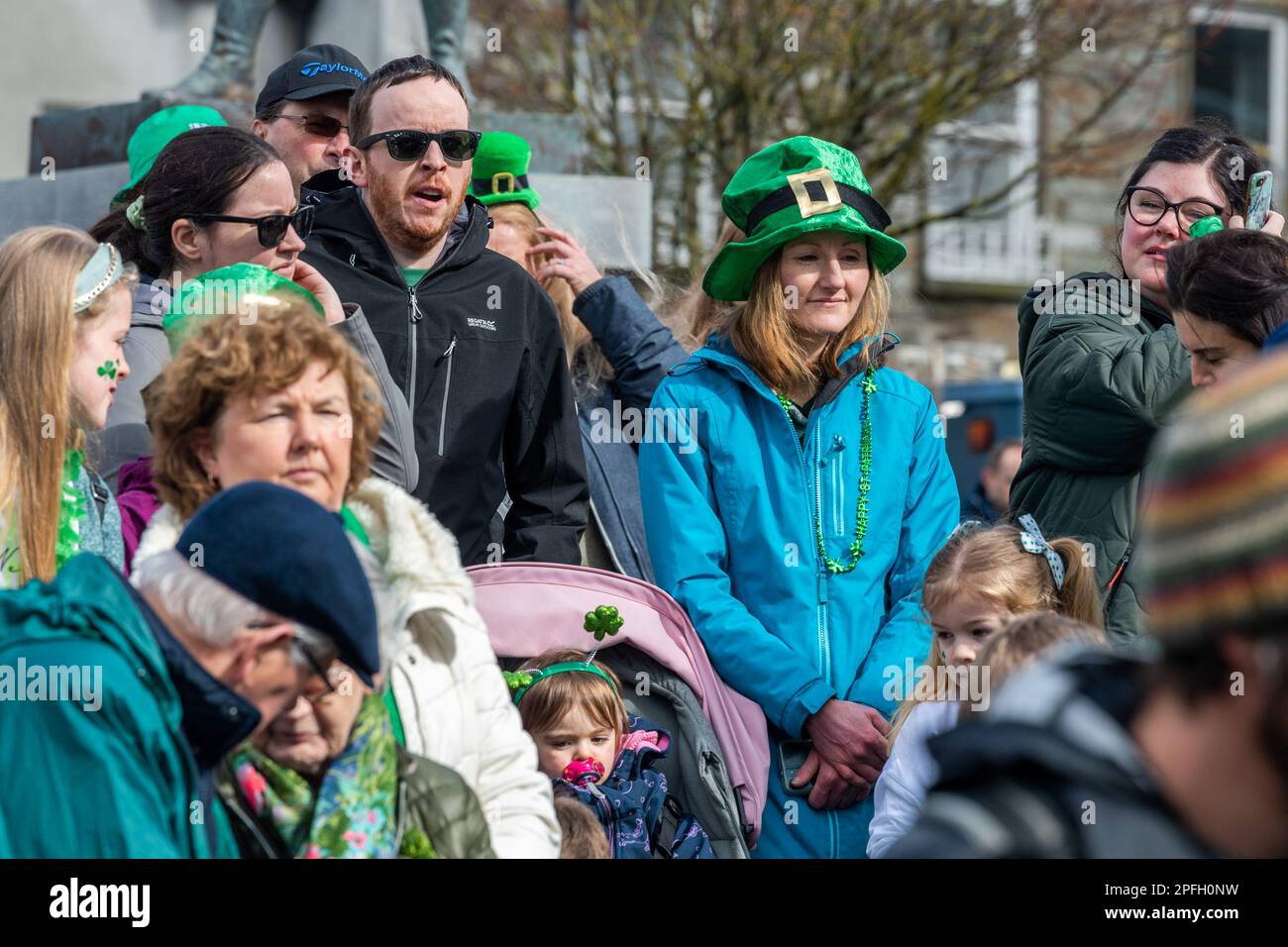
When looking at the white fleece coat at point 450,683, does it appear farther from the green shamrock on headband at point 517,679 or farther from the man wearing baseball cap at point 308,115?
the man wearing baseball cap at point 308,115

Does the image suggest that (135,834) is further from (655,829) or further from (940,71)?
(940,71)

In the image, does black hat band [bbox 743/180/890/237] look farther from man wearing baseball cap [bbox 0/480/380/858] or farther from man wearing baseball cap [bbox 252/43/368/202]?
man wearing baseball cap [bbox 0/480/380/858]

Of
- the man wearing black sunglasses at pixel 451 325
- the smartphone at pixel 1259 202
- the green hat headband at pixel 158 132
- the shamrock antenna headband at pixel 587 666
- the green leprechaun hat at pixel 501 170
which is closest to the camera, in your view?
the shamrock antenna headband at pixel 587 666

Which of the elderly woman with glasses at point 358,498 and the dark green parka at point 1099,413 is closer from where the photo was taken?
the elderly woman with glasses at point 358,498

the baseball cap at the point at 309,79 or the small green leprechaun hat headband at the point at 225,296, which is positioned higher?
the baseball cap at the point at 309,79

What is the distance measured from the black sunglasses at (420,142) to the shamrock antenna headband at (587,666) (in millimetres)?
1200

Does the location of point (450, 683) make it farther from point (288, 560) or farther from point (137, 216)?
point (137, 216)

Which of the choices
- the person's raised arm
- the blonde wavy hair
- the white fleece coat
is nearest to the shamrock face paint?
the white fleece coat

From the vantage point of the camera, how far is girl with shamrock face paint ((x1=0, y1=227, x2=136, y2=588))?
3.14 metres

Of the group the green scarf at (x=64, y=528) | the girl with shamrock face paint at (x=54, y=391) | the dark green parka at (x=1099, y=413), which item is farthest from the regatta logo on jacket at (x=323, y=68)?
the dark green parka at (x=1099, y=413)

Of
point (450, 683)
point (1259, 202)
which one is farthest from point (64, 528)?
point (1259, 202)

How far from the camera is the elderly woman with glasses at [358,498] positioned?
2742 millimetres

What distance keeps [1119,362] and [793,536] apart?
0.86m

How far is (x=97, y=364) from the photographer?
3.29m
